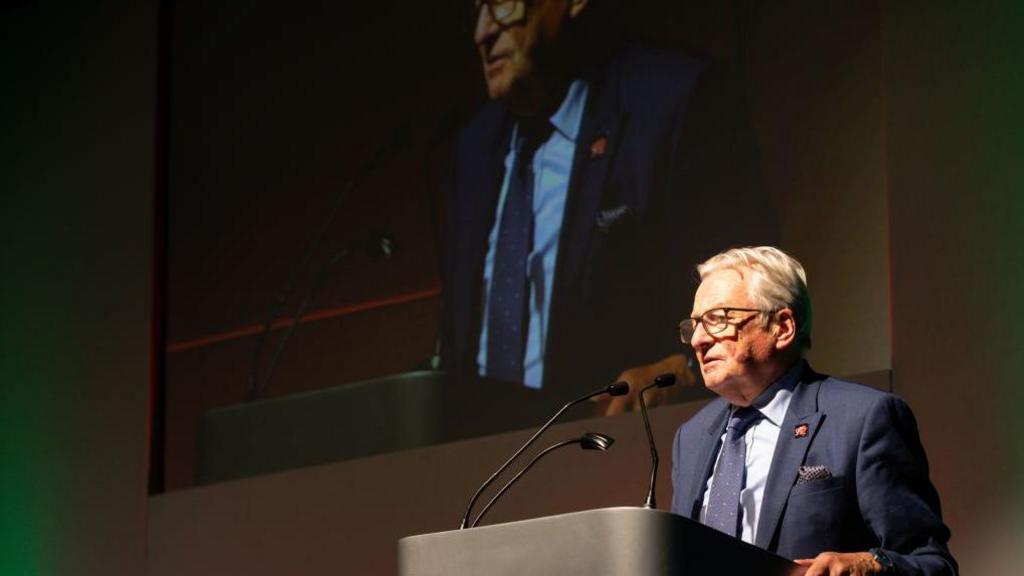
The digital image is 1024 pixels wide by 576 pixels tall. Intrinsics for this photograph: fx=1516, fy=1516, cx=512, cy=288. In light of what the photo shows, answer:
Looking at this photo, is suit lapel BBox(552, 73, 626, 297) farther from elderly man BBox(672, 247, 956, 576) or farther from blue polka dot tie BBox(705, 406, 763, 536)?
blue polka dot tie BBox(705, 406, 763, 536)

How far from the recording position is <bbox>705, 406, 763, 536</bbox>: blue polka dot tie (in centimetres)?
265

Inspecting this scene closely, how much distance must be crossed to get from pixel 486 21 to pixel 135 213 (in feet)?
6.81

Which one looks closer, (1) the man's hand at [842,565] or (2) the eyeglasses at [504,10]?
(1) the man's hand at [842,565]

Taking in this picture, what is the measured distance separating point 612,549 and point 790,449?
1.85 feet

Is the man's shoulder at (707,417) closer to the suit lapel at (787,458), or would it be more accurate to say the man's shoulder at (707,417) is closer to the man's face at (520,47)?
the suit lapel at (787,458)

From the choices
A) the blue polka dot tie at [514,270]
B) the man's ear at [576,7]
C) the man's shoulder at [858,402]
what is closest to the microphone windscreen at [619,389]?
the man's shoulder at [858,402]

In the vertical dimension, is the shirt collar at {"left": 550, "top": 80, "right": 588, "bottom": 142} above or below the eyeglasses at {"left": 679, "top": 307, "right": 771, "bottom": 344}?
above

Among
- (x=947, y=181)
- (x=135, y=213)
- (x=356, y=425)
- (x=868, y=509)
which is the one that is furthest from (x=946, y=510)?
(x=135, y=213)

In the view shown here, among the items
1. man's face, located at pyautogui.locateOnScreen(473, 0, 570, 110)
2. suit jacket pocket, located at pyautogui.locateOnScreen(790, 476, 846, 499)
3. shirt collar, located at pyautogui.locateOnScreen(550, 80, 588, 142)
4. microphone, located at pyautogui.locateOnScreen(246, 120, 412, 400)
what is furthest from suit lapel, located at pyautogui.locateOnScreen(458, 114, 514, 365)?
suit jacket pocket, located at pyautogui.locateOnScreen(790, 476, 846, 499)

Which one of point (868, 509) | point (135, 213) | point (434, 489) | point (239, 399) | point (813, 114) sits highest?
point (135, 213)

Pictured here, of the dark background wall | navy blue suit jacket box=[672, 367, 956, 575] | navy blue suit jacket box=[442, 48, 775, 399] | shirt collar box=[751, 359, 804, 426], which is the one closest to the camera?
navy blue suit jacket box=[672, 367, 956, 575]

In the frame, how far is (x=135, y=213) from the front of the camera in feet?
21.8

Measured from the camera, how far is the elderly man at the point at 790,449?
2.47 metres

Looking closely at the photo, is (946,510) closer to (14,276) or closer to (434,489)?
(434,489)
